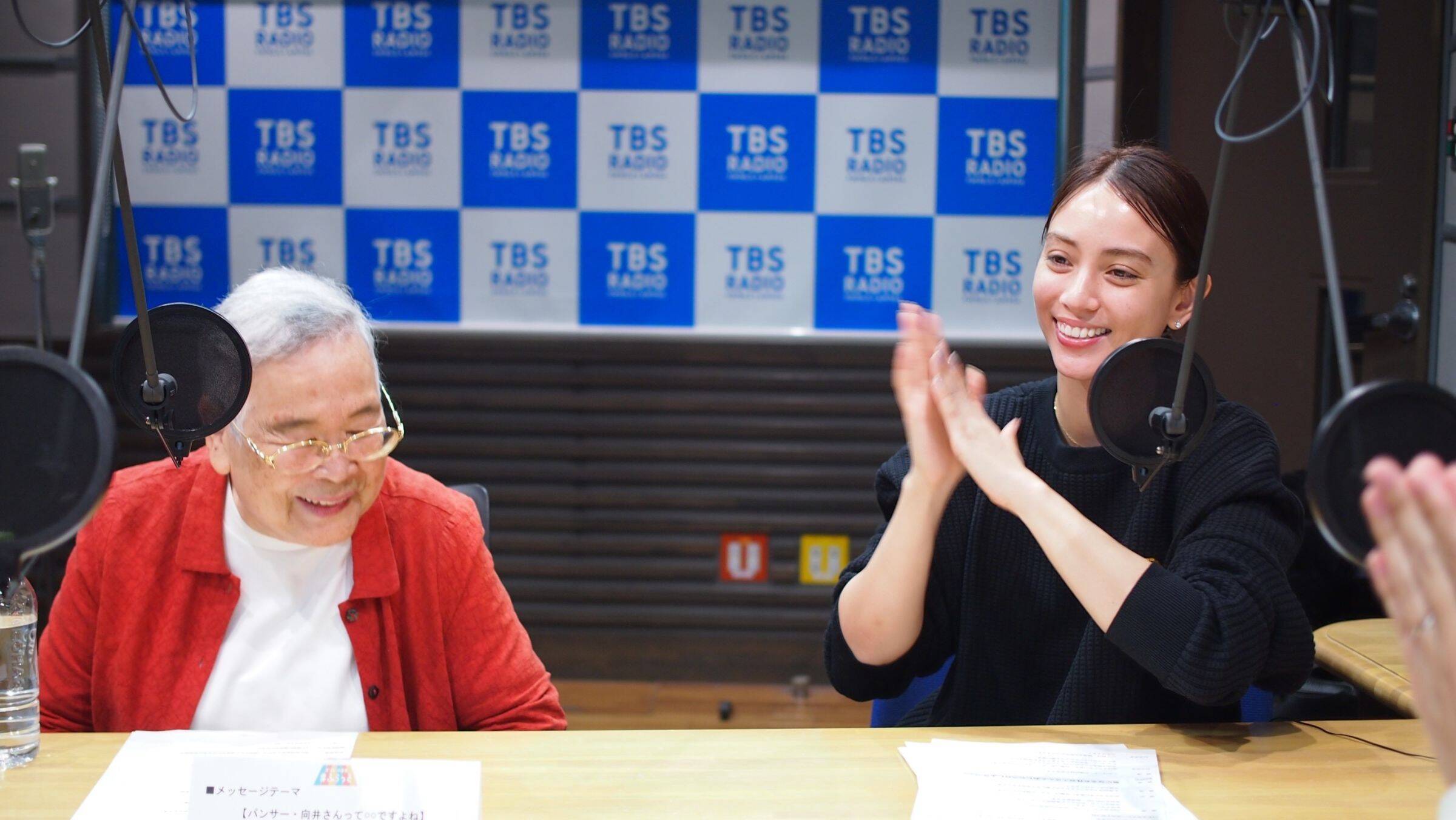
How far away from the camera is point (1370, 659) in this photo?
2.10 m

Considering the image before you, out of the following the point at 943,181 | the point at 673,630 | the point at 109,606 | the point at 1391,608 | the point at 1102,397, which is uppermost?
the point at 943,181

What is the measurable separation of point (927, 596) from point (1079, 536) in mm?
385

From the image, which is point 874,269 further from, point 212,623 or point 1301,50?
point 1301,50

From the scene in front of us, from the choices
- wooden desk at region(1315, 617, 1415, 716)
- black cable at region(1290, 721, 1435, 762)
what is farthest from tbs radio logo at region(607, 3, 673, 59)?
black cable at region(1290, 721, 1435, 762)

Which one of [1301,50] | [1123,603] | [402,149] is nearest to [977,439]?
[1123,603]

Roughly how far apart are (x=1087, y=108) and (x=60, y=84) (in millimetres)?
3331

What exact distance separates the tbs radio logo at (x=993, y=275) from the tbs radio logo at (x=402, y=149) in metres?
1.83

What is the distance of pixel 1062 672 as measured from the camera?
200 centimetres

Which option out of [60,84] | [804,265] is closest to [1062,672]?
[804,265]

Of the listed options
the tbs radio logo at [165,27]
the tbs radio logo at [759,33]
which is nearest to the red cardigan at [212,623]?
the tbs radio logo at [759,33]

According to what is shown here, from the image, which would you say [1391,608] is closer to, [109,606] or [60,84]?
[109,606]

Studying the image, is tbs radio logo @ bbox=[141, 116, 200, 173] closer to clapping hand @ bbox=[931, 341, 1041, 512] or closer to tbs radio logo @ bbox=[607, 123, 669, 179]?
tbs radio logo @ bbox=[607, 123, 669, 179]

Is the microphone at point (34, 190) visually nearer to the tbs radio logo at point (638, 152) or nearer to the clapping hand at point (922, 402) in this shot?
the tbs radio logo at point (638, 152)

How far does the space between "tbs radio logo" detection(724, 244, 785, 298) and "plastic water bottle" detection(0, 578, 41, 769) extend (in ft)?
9.02
